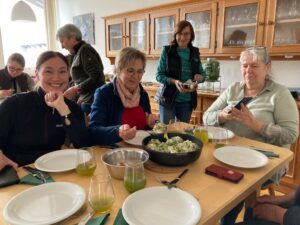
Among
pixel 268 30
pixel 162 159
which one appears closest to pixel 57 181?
pixel 162 159

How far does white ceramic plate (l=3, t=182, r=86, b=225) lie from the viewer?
76 cm

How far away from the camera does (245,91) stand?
176 centimetres

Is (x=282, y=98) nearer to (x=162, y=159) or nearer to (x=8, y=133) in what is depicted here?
(x=162, y=159)

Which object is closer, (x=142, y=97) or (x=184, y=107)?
(x=142, y=97)

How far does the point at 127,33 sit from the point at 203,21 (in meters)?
1.17

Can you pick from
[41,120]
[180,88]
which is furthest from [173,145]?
[180,88]

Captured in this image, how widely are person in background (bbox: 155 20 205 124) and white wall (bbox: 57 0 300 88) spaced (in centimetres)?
52

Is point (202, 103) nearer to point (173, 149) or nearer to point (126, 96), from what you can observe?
point (126, 96)

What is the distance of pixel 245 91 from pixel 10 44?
4496mm

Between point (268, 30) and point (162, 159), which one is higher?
point (268, 30)

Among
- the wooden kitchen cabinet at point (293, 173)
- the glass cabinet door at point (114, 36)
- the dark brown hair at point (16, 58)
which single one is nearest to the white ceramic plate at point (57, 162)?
the wooden kitchen cabinet at point (293, 173)

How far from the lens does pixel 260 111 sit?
162 cm

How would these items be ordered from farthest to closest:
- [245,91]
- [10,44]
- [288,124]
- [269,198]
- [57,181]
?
[10,44] < [245,91] < [288,124] < [269,198] < [57,181]

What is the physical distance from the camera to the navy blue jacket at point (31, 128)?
132cm
